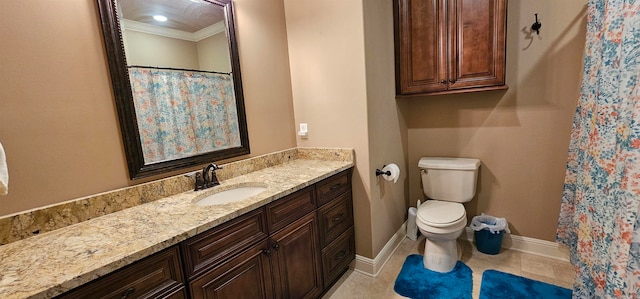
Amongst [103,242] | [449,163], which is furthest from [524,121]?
[103,242]

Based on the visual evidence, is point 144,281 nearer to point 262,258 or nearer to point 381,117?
point 262,258

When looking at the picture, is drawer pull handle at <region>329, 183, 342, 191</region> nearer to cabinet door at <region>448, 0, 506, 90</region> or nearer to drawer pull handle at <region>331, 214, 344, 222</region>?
drawer pull handle at <region>331, 214, 344, 222</region>

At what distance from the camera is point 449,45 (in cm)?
199

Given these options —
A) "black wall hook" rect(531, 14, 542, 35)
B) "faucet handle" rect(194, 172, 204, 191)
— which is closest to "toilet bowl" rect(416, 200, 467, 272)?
"black wall hook" rect(531, 14, 542, 35)

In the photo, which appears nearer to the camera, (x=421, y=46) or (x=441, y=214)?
(x=441, y=214)

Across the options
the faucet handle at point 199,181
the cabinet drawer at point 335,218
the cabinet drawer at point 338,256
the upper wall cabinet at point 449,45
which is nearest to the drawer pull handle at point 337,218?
the cabinet drawer at point 335,218

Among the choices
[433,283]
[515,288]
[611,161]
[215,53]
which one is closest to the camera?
[611,161]

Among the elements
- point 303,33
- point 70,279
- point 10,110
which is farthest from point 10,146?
point 303,33

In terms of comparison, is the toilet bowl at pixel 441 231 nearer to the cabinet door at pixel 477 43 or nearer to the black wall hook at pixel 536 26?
the cabinet door at pixel 477 43

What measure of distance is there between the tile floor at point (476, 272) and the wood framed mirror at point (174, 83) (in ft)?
4.05

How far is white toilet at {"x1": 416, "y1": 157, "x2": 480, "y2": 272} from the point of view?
188cm

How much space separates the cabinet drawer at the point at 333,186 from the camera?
65.7 inches

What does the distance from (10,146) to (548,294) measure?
2921mm

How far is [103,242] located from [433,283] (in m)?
1.95
